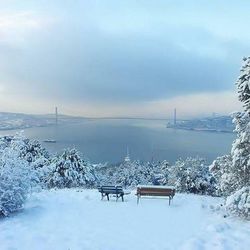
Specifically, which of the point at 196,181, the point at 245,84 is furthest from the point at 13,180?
the point at 196,181

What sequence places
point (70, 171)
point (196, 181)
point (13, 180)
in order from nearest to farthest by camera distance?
point (13, 180) < point (196, 181) < point (70, 171)

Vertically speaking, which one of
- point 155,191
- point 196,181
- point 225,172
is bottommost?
point 196,181

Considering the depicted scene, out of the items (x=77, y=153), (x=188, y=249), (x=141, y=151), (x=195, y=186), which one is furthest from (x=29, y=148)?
(x=141, y=151)

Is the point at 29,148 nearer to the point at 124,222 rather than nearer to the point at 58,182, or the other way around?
the point at 58,182

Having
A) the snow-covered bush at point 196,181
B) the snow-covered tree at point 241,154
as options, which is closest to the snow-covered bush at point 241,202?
the snow-covered tree at point 241,154

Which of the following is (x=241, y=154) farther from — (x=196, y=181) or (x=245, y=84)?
(x=196, y=181)

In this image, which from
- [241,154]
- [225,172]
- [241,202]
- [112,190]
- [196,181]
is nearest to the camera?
[241,202]

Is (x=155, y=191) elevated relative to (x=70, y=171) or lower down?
elevated

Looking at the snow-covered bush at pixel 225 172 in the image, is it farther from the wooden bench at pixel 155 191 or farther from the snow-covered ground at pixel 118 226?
the wooden bench at pixel 155 191
